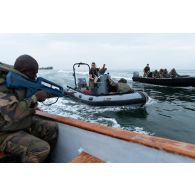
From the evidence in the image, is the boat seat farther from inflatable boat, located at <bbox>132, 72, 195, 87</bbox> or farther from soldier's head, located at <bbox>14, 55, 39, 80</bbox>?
inflatable boat, located at <bbox>132, 72, 195, 87</bbox>

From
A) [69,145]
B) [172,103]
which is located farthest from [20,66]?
[172,103]

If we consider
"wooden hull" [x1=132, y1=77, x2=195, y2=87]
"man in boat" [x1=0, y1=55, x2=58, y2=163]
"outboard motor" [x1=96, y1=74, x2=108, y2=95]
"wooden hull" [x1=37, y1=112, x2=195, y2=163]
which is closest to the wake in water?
"outboard motor" [x1=96, y1=74, x2=108, y2=95]

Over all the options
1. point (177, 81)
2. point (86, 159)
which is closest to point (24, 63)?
point (86, 159)

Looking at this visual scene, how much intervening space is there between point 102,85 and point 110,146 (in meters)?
9.69

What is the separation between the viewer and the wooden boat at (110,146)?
6.50 ft

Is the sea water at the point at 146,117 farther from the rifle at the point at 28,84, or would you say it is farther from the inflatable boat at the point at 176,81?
the inflatable boat at the point at 176,81

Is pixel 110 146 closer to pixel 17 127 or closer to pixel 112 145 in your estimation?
pixel 112 145

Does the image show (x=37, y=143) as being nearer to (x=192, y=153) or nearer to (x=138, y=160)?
(x=138, y=160)

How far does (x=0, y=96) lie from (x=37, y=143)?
0.56 meters

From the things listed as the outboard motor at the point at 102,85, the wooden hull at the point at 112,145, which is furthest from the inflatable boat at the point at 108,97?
the wooden hull at the point at 112,145

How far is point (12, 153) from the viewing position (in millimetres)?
2500

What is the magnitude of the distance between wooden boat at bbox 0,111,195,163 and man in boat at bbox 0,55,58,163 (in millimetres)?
227

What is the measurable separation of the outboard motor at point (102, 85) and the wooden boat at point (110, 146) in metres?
8.76

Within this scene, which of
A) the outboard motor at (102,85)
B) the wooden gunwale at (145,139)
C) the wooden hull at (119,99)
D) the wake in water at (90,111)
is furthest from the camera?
the outboard motor at (102,85)
